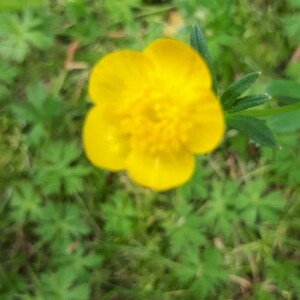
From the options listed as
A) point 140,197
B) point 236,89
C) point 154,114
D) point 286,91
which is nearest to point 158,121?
point 154,114

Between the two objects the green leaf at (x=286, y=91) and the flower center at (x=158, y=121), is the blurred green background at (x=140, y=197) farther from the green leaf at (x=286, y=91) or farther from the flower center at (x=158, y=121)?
the flower center at (x=158, y=121)

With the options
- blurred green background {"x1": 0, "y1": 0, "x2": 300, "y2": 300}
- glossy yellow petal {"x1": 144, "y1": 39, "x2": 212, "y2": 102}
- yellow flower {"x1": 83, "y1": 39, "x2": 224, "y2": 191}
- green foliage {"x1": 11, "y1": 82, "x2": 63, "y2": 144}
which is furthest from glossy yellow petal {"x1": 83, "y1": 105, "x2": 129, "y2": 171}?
green foliage {"x1": 11, "y1": 82, "x2": 63, "y2": 144}

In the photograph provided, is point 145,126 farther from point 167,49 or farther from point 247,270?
point 247,270

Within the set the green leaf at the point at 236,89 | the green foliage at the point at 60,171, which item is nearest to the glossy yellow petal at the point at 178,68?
the green leaf at the point at 236,89

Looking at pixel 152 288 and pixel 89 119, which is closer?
pixel 89 119

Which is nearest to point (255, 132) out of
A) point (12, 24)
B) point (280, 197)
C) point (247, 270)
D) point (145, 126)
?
point (145, 126)

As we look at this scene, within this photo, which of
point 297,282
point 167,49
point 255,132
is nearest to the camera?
point 167,49
